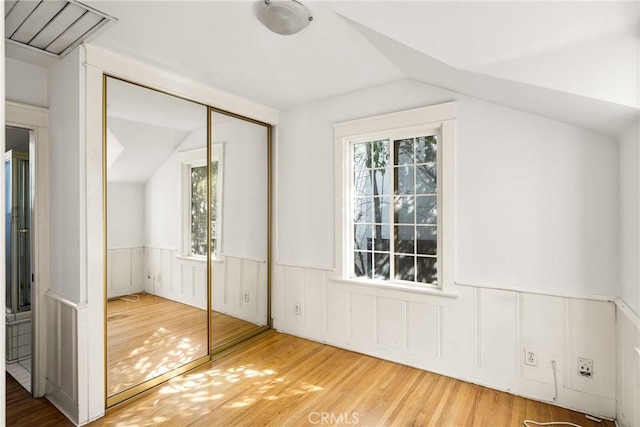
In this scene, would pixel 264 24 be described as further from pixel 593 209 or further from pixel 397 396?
pixel 397 396

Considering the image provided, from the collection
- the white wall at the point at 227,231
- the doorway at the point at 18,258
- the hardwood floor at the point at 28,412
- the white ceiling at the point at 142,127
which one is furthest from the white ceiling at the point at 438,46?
the hardwood floor at the point at 28,412

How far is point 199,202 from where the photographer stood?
311 cm

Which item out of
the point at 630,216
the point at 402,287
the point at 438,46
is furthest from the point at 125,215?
the point at 630,216

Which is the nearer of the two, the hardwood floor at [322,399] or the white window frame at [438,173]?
the hardwood floor at [322,399]

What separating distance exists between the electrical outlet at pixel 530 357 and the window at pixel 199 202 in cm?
271

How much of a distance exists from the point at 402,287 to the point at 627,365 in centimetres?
152

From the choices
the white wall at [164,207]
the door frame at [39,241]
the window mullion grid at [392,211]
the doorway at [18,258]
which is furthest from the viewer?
the window mullion grid at [392,211]

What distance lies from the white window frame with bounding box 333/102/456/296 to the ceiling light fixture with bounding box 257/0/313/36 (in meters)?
1.30

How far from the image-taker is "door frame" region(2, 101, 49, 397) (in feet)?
8.38

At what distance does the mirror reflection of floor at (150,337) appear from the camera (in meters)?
2.51

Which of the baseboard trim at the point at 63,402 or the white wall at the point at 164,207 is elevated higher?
the white wall at the point at 164,207

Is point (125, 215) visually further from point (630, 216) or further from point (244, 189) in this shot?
point (630, 216)

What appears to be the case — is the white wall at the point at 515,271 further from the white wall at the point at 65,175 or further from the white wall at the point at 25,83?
the white wall at the point at 25,83

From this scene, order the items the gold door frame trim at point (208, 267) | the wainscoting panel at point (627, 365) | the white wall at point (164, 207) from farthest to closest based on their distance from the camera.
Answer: the white wall at point (164, 207)
the gold door frame trim at point (208, 267)
the wainscoting panel at point (627, 365)
